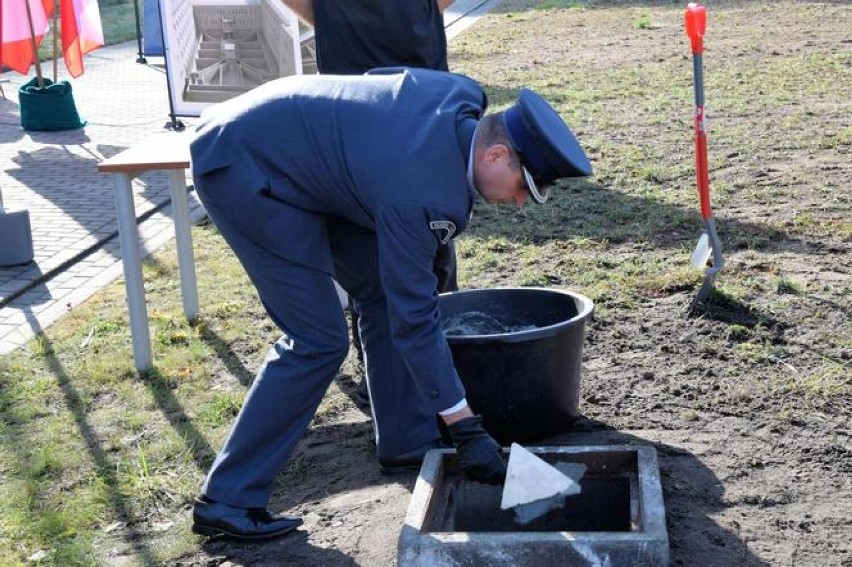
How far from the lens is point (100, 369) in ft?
19.1

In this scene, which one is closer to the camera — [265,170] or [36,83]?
[265,170]

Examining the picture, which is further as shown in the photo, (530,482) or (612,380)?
(612,380)

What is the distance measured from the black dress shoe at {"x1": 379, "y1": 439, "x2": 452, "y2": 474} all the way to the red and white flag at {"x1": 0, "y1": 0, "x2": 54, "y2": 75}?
8.14 m

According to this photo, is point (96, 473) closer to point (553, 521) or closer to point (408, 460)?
point (408, 460)

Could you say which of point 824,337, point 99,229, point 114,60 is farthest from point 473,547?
point 114,60

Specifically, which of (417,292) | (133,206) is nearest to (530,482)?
(417,292)

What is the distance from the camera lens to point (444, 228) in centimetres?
341

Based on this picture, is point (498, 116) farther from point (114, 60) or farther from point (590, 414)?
point (114, 60)

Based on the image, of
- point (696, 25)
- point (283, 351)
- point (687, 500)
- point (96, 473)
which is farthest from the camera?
point (696, 25)

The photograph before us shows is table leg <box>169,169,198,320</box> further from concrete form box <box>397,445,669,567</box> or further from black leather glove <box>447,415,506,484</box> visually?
black leather glove <box>447,415,506,484</box>

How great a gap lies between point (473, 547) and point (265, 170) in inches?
52.0

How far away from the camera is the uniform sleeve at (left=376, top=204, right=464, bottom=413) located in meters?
3.38

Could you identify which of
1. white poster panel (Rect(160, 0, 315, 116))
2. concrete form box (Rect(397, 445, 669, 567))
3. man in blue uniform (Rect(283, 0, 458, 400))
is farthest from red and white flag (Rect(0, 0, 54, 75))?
concrete form box (Rect(397, 445, 669, 567))

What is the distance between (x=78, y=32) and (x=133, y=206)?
6.92 m
